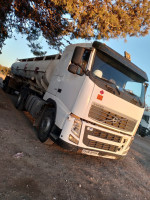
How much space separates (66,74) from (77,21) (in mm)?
4211

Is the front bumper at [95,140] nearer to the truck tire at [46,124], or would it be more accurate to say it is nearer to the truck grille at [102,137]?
the truck grille at [102,137]

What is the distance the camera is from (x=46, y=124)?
4.60 metres

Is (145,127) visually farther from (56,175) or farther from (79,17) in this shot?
(56,175)

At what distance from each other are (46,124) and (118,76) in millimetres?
2334

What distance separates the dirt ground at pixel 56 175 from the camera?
2.64 m

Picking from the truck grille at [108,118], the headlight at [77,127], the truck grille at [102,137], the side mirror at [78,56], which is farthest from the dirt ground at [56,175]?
the side mirror at [78,56]

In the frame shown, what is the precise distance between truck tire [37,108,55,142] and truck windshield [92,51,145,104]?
1674 mm

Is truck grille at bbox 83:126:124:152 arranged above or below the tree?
below

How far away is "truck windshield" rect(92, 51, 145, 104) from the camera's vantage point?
3961mm

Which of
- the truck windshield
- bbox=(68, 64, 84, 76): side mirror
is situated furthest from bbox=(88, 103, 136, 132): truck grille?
bbox=(68, 64, 84, 76): side mirror

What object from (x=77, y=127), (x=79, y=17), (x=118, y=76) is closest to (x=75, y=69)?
(x=118, y=76)

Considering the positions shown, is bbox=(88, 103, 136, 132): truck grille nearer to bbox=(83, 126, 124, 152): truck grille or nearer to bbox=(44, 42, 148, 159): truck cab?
bbox=(44, 42, 148, 159): truck cab

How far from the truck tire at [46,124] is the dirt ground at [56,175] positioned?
225 mm

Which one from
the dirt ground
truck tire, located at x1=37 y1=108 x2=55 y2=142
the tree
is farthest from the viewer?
the tree
